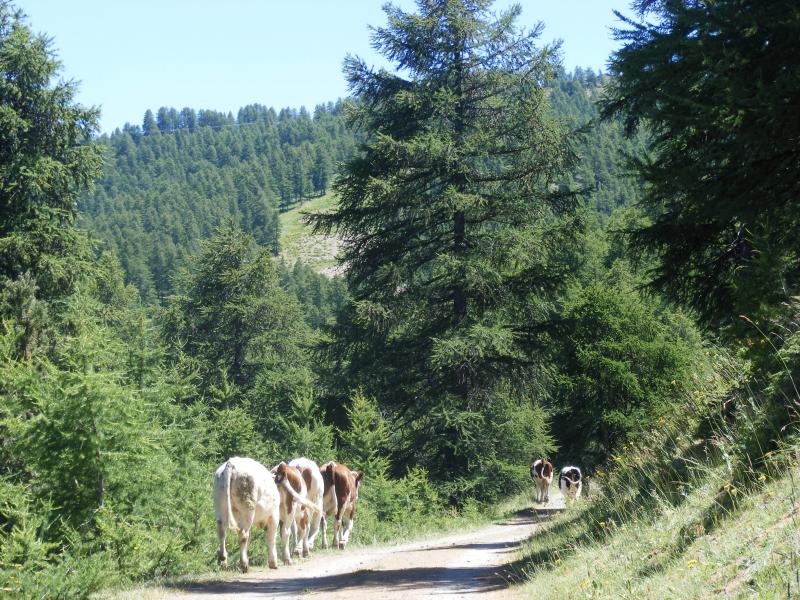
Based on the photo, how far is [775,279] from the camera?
9062 mm

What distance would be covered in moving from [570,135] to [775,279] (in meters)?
15.4

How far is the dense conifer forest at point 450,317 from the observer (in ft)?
30.8

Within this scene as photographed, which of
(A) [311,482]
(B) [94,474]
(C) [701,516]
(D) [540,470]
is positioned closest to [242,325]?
(D) [540,470]

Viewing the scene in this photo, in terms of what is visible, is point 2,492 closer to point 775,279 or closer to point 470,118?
point 775,279

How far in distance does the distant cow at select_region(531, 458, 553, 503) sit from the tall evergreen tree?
3.98 metres

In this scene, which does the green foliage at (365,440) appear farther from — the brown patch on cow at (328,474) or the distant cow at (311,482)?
the distant cow at (311,482)

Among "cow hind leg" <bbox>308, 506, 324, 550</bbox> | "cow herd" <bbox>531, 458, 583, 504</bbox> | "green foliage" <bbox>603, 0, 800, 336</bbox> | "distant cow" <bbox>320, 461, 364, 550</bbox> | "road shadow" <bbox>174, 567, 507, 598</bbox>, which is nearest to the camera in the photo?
"green foliage" <bbox>603, 0, 800, 336</bbox>

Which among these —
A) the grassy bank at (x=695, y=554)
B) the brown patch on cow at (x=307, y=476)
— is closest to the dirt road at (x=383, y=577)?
the grassy bank at (x=695, y=554)

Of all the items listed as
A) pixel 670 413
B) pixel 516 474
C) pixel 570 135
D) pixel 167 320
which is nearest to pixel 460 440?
pixel 516 474

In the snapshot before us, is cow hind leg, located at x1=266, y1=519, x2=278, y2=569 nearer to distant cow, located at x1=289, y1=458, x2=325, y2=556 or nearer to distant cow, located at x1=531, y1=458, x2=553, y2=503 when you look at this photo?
distant cow, located at x1=289, y1=458, x2=325, y2=556

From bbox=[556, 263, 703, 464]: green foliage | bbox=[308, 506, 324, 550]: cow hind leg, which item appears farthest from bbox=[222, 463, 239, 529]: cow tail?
bbox=[556, 263, 703, 464]: green foliage

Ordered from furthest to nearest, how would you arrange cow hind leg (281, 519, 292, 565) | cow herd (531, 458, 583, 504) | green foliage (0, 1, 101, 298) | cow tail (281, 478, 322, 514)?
cow herd (531, 458, 583, 504)
green foliage (0, 1, 101, 298)
cow tail (281, 478, 322, 514)
cow hind leg (281, 519, 292, 565)

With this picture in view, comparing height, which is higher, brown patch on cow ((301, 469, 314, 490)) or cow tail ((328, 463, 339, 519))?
brown patch on cow ((301, 469, 314, 490))

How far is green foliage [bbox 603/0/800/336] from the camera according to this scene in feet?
28.6
